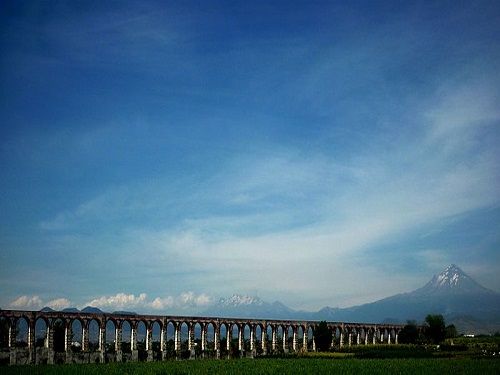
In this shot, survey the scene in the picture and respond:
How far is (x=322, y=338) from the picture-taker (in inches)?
3957

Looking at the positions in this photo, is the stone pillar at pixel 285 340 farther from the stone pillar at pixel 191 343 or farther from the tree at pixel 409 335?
the tree at pixel 409 335

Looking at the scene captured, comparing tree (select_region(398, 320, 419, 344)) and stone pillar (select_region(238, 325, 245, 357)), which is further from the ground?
stone pillar (select_region(238, 325, 245, 357))

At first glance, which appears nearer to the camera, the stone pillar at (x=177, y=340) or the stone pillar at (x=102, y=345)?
the stone pillar at (x=102, y=345)

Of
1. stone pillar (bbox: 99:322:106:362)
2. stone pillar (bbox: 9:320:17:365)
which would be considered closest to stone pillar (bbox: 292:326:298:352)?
stone pillar (bbox: 99:322:106:362)

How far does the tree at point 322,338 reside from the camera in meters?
100

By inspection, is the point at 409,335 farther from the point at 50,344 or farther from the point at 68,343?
the point at 50,344

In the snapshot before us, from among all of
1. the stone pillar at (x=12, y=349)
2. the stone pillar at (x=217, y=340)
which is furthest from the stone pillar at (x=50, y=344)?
the stone pillar at (x=217, y=340)

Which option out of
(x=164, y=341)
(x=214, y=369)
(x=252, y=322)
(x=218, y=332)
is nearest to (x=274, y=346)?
(x=252, y=322)

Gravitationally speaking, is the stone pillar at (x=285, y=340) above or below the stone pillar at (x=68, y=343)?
below

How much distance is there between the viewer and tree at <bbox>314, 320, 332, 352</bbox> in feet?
328

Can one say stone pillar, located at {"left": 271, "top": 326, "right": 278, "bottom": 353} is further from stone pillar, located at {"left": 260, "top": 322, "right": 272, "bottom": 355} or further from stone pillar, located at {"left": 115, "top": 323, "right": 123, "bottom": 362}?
stone pillar, located at {"left": 115, "top": 323, "right": 123, "bottom": 362}

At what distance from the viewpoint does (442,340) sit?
407 feet

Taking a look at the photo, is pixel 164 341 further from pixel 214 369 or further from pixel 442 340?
pixel 442 340

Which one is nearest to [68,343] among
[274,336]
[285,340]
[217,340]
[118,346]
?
[118,346]
